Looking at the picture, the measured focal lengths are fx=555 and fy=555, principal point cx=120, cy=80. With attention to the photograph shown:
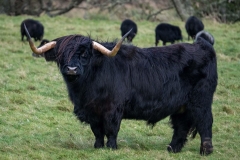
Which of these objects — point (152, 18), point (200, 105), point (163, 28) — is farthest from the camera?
point (152, 18)

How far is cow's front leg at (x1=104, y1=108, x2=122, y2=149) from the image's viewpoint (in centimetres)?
752

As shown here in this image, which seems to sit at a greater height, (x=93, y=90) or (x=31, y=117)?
(x=93, y=90)

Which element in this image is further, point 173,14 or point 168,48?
point 173,14

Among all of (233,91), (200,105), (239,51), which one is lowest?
(239,51)

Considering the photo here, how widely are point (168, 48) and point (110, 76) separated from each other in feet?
3.89

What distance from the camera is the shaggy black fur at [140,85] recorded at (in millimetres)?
7543

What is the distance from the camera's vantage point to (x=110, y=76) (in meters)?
7.69

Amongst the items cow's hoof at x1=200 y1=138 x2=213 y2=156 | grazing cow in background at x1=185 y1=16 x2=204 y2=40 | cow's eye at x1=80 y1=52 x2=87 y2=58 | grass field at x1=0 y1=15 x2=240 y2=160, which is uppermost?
cow's eye at x1=80 y1=52 x2=87 y2=58

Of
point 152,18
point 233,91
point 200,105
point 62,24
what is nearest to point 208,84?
point 200,105

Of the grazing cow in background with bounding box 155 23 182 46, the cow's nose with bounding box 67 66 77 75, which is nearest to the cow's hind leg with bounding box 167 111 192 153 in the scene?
the cow's nose with bounding box 67 66 77 75

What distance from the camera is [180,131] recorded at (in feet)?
27.3

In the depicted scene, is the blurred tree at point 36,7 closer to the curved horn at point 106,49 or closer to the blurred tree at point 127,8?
the blurred tree at point 127,8

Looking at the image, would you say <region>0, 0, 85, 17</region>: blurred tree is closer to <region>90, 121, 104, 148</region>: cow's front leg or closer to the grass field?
the grass field

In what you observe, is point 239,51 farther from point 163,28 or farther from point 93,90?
point 93,90
